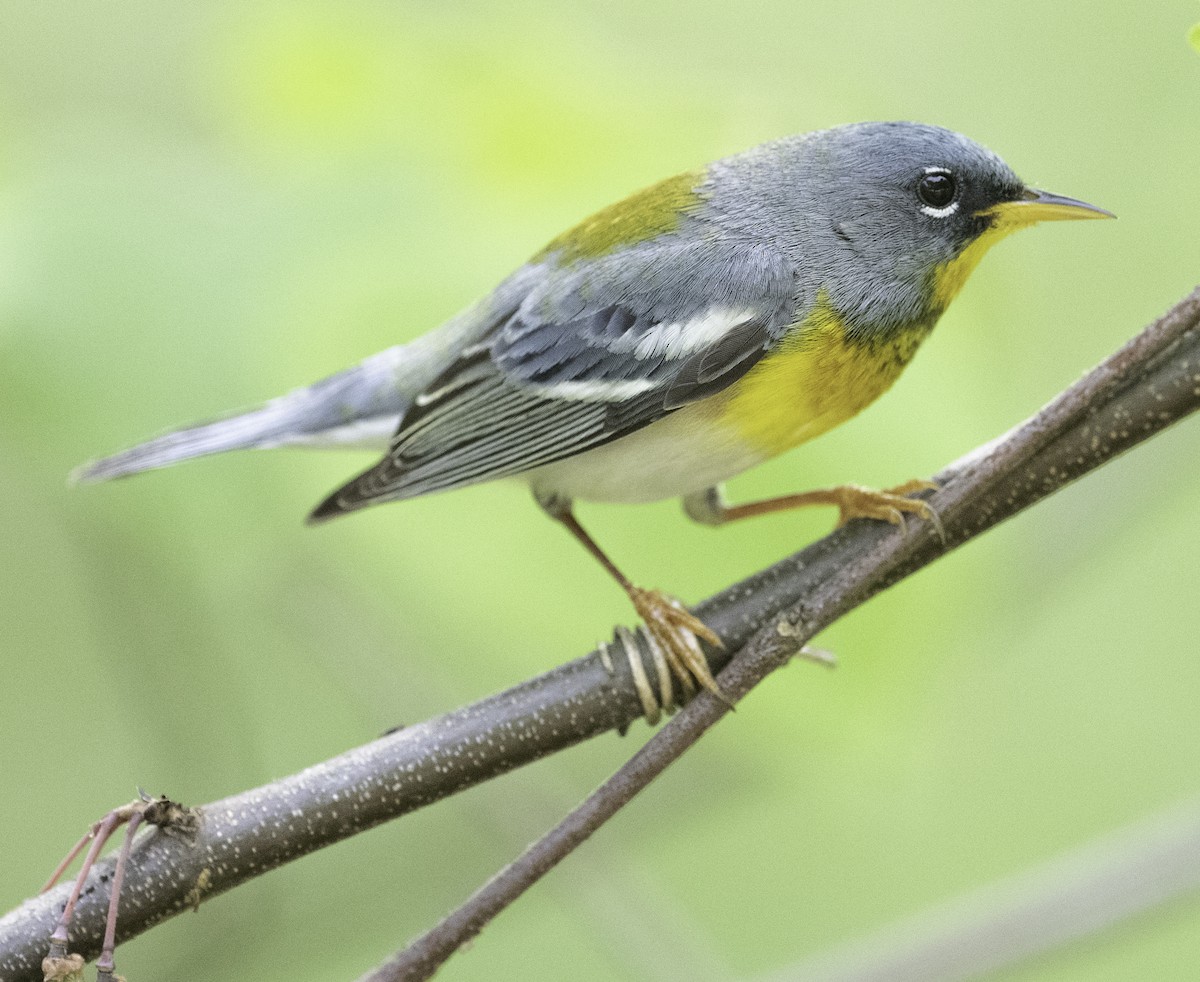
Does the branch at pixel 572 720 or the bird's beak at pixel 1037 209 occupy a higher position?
the bird's beak at pixel 1037 209

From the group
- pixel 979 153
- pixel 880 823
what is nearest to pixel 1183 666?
pixel 880 823

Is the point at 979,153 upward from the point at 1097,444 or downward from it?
upward

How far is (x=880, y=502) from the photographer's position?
97.0 inches

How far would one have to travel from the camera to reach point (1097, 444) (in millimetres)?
2020

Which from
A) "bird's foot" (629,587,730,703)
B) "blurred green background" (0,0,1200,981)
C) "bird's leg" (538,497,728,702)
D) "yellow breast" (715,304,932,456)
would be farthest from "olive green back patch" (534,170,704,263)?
"bird's foot" (629,587,730,703)

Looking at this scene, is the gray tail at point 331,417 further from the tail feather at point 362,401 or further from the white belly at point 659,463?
the white belly at point 659,463

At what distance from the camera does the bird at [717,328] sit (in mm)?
2580

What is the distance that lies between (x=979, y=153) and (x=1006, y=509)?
87 cm

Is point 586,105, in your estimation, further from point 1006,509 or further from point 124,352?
point 1006,509

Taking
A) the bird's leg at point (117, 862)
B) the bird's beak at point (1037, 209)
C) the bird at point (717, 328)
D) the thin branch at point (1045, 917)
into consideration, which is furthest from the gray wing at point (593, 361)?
the thin branch at point (1045, 917)

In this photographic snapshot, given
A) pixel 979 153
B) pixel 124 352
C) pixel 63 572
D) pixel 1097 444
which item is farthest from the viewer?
pixel 63 572

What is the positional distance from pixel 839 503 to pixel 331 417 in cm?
137

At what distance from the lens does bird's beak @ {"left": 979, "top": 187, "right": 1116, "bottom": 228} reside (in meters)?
2.45

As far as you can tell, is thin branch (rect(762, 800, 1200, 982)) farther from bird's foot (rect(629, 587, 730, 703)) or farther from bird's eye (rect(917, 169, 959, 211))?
bird's eye (rect(917, 169, 959, 211))
